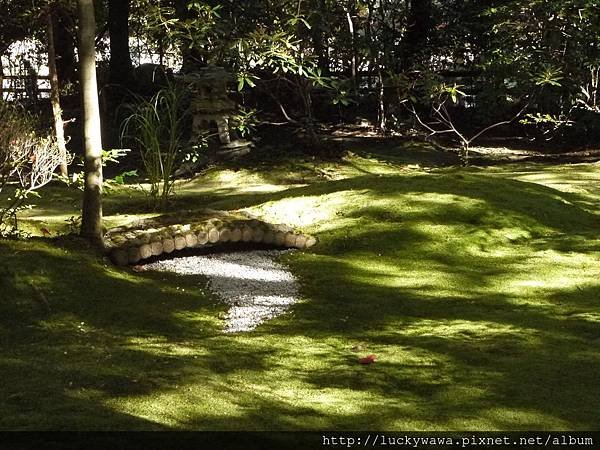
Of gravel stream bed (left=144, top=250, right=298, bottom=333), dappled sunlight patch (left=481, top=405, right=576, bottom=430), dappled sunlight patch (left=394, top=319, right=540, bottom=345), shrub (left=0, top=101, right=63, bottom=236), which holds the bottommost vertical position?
dappled sunlight patch (left=394, top=319, right=540, bottom=345)

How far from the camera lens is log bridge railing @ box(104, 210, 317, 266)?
5879 millimetres

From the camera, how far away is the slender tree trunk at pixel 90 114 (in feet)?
16.5

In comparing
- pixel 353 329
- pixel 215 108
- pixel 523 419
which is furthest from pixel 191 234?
pixel 215 108

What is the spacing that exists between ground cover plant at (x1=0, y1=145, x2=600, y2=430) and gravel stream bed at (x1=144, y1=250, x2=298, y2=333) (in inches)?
5.2

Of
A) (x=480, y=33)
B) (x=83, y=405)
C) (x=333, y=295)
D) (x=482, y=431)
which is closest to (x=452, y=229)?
(x=333, y=295)

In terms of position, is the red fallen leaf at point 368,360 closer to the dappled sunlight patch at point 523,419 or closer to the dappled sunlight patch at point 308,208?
the dappled sunlight patch at point 523,419

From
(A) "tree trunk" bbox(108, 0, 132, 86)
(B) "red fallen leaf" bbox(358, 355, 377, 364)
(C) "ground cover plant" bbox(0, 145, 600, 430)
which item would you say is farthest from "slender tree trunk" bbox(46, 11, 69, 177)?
(B) "red fallen leaf" bbox(358, 355, 377, 364)

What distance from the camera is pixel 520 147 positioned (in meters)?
14.2

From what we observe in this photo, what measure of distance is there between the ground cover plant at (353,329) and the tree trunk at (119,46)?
9428 millimetres

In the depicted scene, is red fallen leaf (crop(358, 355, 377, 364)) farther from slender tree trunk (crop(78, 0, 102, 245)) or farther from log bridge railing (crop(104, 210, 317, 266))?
log bridge railing (crop(104, 210, 317, 266))

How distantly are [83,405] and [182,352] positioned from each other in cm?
96

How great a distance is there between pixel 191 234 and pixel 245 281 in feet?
3.24

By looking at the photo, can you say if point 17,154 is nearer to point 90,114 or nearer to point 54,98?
point 90,114

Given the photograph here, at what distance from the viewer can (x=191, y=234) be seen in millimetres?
6250
